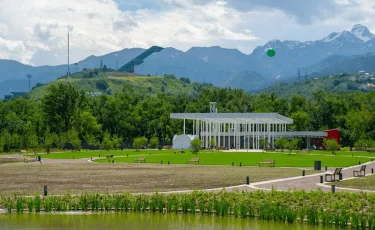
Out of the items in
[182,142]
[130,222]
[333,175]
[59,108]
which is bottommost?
[130,222]

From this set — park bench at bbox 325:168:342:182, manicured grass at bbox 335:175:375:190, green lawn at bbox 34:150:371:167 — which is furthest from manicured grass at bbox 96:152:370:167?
manicured grass at bbox 335:175:375:190

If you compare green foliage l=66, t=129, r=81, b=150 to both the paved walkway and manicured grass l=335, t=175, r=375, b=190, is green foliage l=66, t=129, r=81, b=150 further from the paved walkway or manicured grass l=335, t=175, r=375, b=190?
manicured grass l=335, t=175, r=375, b=190

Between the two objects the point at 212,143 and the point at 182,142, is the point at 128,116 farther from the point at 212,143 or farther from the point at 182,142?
the point at 212,143

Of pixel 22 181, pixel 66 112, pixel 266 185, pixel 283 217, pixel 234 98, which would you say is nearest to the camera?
pixel 283 217

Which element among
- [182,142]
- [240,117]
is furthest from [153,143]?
[240,117]

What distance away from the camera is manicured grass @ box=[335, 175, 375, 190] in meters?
31.3

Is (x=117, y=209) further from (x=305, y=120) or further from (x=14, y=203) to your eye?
(x=305, y=120)

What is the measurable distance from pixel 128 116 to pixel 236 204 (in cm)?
11066

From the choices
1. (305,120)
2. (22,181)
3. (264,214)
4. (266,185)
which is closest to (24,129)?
(305,120)

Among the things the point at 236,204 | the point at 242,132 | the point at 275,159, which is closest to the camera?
the point at 236,204

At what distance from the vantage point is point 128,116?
134 metres

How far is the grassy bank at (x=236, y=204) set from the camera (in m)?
22.3

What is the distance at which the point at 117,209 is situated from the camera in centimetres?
2497

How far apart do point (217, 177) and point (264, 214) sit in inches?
658
